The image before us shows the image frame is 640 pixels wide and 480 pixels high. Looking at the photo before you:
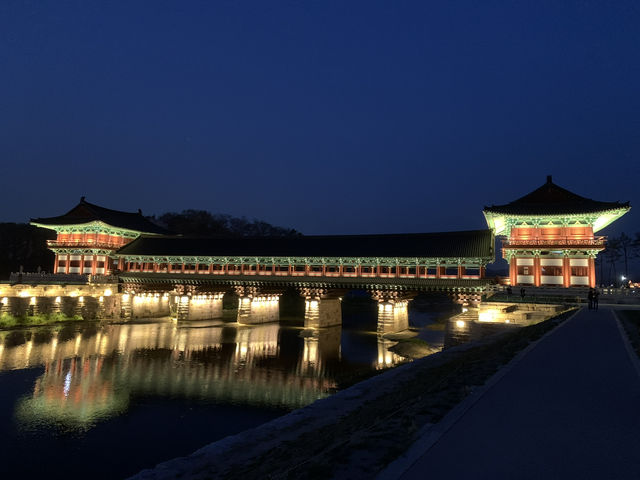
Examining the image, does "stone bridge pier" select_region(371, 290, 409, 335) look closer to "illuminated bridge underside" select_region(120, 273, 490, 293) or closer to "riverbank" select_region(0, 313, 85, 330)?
"illuminated bridge underside" select_region(120, 273, 490, 293)

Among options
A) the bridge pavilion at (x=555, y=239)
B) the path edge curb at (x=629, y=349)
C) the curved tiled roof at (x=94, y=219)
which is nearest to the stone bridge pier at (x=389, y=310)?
the bridge pavilion at (x=555, y=239)

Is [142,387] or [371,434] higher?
[371,434]

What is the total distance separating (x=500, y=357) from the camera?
1293 centimetres

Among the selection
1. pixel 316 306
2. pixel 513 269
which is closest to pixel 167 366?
pixel 316 306

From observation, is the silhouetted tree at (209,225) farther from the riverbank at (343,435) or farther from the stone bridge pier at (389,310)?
the riverbank at (343,435)

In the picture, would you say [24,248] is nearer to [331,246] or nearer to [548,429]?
[331,246]

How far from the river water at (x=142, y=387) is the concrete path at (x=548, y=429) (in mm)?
10785

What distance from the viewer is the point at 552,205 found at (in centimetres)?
3538

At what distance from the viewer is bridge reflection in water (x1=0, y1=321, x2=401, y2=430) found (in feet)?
61.2

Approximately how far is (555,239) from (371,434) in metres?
34.2

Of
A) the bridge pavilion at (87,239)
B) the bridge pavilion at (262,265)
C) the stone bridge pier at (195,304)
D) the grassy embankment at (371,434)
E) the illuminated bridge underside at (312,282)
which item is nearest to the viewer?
the grassy embankment at (371,434)

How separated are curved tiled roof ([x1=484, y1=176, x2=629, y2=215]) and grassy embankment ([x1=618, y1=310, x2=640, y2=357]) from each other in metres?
12.1

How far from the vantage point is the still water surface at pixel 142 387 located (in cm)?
1354

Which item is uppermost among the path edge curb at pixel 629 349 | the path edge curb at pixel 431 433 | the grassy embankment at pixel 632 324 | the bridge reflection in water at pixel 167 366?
the grassy embankment at pixel 632 324
